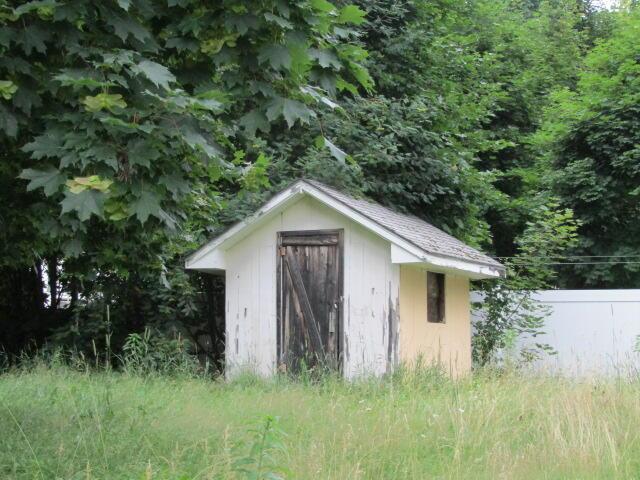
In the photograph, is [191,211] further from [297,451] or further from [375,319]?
[375,319]

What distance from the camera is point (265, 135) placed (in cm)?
1355

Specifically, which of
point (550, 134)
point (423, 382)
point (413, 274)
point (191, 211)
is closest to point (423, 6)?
point (550, 134)

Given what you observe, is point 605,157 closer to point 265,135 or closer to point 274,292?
point 265,135

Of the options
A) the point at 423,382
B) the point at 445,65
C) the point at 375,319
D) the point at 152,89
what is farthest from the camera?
Answer: the point at 445,65

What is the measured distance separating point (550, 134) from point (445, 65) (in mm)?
4389

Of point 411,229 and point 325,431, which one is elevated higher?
point 411,229

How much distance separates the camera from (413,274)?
10891mm

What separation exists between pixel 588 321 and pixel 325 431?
30.6ft

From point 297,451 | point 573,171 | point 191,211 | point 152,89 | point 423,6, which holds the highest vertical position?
point 423,6

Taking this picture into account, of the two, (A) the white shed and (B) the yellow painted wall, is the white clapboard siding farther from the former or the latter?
(B) the yellow painted wall

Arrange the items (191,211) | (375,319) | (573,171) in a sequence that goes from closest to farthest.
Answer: (191,211)
(375,319)
(573,171)

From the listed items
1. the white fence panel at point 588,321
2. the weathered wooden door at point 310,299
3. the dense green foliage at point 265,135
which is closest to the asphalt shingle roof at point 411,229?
the weathered wooden door at point 310,299

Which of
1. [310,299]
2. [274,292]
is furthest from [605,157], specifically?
[274,292]

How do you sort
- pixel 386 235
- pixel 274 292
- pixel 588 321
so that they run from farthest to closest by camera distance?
pixel 588 321 < pixel 274 292 < pixel 386 235
